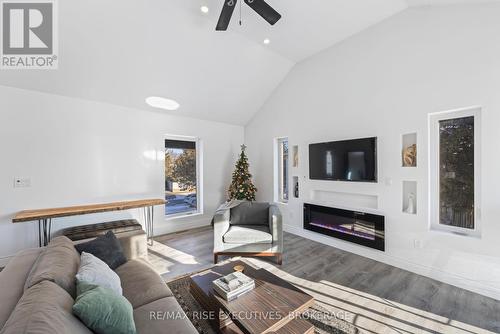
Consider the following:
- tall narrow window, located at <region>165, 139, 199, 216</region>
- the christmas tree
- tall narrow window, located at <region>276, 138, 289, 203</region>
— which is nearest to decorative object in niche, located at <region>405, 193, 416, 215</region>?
tall narrow window, located at <region>276, 138, 289, 203</region>

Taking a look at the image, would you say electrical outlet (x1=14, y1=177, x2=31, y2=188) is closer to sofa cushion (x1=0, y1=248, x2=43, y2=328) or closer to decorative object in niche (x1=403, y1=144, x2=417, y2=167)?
sofa cushion (x1=0, y1=248, x2=43, y2=328)

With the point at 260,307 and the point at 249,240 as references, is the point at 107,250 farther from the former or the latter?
the point at 249,240

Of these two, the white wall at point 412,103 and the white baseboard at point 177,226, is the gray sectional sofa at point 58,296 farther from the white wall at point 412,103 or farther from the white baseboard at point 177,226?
the white wall at point 412,103

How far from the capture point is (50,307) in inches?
40.3

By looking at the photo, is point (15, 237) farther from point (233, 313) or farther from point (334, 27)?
point (334, 27)

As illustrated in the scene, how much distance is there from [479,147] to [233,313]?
329cm

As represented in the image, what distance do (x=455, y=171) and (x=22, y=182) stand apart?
6163 mm

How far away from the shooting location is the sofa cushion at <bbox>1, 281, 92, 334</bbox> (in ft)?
2.82

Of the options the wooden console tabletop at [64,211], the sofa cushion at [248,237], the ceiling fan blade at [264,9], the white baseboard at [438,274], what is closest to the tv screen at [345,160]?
the white baseboard at [438,274]

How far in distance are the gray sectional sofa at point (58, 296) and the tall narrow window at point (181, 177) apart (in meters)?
2.82

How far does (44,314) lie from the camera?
95cm

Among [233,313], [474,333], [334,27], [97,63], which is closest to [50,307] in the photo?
[233,313]

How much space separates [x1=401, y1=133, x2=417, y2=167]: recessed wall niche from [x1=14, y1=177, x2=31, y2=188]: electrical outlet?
567cm

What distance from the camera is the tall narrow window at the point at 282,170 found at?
5.05 m
